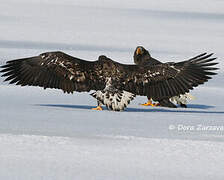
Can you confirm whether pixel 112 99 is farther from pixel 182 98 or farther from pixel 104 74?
pixel 182 98

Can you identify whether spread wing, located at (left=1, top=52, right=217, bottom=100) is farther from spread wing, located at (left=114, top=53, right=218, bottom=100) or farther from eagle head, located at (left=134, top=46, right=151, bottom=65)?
eagle head, located at (left=134, top=46, right=151, bottom=65)

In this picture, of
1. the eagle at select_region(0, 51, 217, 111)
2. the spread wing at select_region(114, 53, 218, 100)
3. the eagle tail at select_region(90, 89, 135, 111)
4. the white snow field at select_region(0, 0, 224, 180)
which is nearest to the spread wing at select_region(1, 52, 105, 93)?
the eagle at select_region(0, 51, 217, 111)

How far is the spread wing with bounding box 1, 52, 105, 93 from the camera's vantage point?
10273mm

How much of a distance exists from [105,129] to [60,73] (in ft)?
6.50

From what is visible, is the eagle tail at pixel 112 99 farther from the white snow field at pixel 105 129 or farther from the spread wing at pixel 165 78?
the spread wing at pixel 165 78

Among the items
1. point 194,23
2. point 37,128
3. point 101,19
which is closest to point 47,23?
point 101,19

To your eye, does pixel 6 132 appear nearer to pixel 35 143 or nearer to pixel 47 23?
pixel 35 143

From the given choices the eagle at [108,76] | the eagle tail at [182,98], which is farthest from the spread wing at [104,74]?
the eagle tail at [182,98]

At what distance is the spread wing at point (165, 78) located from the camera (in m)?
10.4

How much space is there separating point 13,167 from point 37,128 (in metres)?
1.85

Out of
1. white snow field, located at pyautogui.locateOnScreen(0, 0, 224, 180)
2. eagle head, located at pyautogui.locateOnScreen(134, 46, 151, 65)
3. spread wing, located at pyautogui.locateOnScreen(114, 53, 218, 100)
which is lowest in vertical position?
white snow field, located at pyautogui.locateOnScreen(0, 0, 224, 180)

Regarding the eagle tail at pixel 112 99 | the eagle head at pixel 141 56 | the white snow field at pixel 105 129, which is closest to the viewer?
the white snow field at pixel 105 129

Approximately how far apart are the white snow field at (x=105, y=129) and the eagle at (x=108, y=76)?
26cm

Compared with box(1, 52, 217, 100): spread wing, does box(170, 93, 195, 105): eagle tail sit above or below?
below
